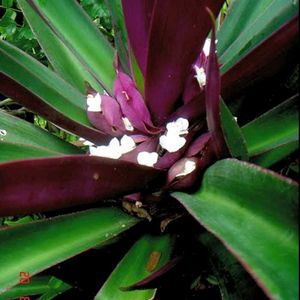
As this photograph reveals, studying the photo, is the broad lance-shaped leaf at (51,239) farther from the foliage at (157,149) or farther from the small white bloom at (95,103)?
the small white bloom at (95,103)

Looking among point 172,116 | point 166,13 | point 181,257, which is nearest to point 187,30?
point 166,13

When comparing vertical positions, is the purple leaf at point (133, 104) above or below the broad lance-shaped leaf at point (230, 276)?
above

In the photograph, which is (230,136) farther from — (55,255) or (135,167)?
(55,255)

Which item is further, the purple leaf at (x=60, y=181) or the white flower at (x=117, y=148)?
the white flower at (x=117, y=148)

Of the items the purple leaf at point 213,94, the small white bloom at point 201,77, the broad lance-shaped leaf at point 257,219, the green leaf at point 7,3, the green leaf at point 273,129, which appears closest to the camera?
the broad lance-shaped leaf at point 257,219

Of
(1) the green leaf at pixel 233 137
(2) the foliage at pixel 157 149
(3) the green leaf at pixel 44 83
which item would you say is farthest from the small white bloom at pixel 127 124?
(1) the green leaf at pixel 233 137

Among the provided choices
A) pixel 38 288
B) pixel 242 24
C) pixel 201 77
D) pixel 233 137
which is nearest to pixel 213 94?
pixel 233 137

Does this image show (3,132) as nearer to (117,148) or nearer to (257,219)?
(117,148)
